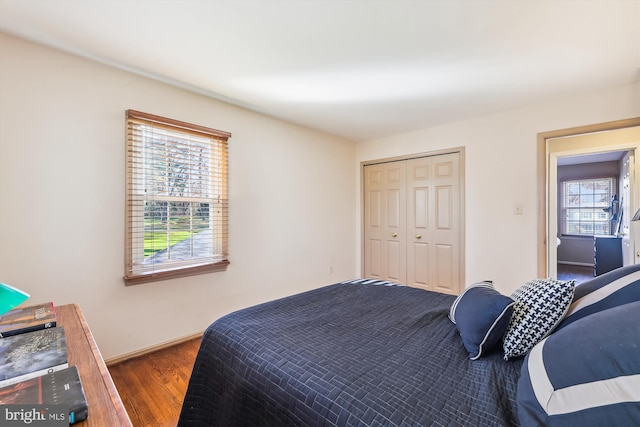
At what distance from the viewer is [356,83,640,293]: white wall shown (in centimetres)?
279

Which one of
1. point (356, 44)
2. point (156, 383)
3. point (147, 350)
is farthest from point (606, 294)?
point (147, 350)

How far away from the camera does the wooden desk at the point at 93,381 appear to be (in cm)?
68

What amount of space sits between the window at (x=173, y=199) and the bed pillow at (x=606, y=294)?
261 centimetres

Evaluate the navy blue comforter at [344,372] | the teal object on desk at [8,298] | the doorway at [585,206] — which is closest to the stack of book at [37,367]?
the teal object on desk at [8,298]

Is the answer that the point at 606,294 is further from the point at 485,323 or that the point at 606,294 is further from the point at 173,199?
the point at 173,199

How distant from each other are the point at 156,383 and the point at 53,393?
1.57 metres

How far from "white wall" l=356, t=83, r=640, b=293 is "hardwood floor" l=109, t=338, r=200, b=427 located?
3.09 meters

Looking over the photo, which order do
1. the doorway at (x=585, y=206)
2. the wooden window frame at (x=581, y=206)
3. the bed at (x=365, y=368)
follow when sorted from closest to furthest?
1. the bed at (x=365, y=368)
2. the doorway at (x=585, y=206)
3. the wooden window frame at (x=581, y=206)

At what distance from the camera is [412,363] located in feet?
3.62

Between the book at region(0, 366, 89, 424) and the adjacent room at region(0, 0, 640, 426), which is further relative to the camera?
the adjacent room at region(0, 0, 640, 426)

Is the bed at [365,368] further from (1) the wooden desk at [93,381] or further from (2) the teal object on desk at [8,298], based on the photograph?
(2) the teal object on desk at [8,298]

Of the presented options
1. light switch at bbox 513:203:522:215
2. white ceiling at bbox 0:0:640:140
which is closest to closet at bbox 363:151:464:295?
light switch at bbox 513:203:522:215

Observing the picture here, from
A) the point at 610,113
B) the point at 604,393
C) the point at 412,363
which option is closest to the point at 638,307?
the point at 604,393

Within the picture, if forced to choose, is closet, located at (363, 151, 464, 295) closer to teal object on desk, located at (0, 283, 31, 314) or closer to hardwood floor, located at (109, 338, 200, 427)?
hardwood floor, located at (109, 338, 200, 427)
